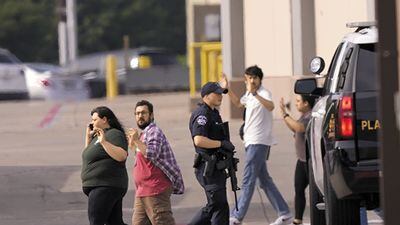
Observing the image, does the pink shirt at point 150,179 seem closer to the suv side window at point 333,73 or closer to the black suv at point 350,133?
the black suv at point 350,133

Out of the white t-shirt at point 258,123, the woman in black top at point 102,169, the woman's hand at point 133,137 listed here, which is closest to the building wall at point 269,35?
the white t-shirt at point 258,123

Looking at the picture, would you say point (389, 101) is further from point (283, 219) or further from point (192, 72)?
point (192, 72)

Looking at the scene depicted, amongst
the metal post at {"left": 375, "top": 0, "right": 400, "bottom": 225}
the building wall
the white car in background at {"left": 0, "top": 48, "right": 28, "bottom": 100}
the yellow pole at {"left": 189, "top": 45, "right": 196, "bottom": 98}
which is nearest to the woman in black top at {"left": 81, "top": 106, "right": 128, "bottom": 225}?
the metal post at {"left": 375, "top": 0, "right": 400, "bottom": 225}

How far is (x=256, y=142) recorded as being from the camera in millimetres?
12352

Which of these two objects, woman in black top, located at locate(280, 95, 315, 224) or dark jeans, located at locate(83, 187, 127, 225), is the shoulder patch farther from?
woman in black top, located at locate(280, 95, 315, 224)

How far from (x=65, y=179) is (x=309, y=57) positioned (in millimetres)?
6428

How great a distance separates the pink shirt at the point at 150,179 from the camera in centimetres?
1038

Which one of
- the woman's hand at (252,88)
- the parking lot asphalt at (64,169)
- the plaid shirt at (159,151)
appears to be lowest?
the parking lot asphalt at (64,169)

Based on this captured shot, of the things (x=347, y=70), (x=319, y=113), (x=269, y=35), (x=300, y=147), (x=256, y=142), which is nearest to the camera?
(x=347, y=70)

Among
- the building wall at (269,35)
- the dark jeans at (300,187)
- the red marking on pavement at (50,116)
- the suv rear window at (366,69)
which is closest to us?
the suv rear window at (366,69)

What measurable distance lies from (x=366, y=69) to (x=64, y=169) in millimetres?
7815

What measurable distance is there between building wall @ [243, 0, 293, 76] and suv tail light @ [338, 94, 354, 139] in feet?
40.8

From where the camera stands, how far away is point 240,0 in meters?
22.9

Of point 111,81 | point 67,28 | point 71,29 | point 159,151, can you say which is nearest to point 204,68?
point 111,81
